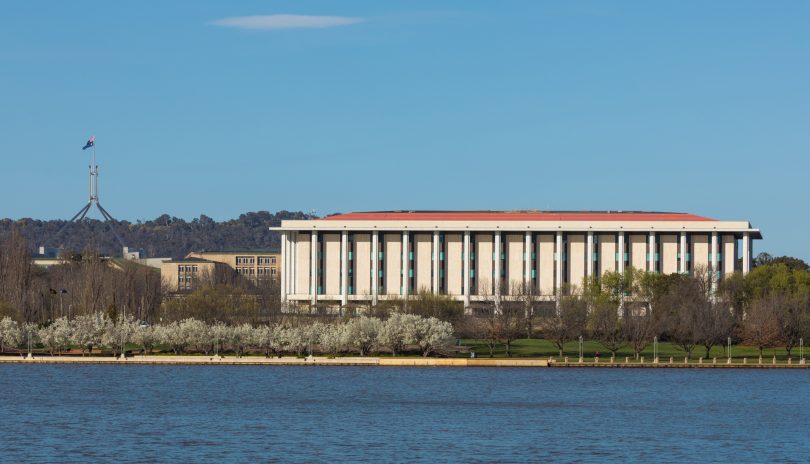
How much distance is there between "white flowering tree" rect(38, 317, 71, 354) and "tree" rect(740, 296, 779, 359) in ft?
191

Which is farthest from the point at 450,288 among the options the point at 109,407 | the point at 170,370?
the point at 109,407

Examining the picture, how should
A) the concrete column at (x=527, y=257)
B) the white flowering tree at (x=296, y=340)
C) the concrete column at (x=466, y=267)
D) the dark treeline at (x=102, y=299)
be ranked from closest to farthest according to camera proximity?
the white flowering tree at (x=296, y=340) → the dark treeline at (x=102, y=299) → the concrete column at (x=527, y=257) → the concrete column at (x=466, y=267)

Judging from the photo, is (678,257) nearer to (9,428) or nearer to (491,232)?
(491,232)

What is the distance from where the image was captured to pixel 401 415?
7944cm

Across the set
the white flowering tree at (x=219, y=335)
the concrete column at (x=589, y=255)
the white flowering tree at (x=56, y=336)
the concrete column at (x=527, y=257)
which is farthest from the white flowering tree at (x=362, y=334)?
the concrete column at (x=589, y=255)

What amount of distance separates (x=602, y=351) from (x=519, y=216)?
5328 cm

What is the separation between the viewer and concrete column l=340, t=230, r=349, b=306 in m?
183

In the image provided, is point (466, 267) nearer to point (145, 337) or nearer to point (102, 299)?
point (102, 299)

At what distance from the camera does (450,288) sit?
182750mm

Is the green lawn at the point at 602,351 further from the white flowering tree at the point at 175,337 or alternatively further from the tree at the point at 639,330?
the white flowering tree at the point at 175,337

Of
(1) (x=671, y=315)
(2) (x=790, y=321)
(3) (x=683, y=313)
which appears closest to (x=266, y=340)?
(3) (x=683, y=313)

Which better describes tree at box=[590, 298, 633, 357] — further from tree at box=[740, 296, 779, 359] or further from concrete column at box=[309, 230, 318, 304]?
concrete column at box=[309, 230, 318, 304]

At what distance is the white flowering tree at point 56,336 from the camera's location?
127 m

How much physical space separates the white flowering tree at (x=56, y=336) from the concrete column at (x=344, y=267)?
58.3m
